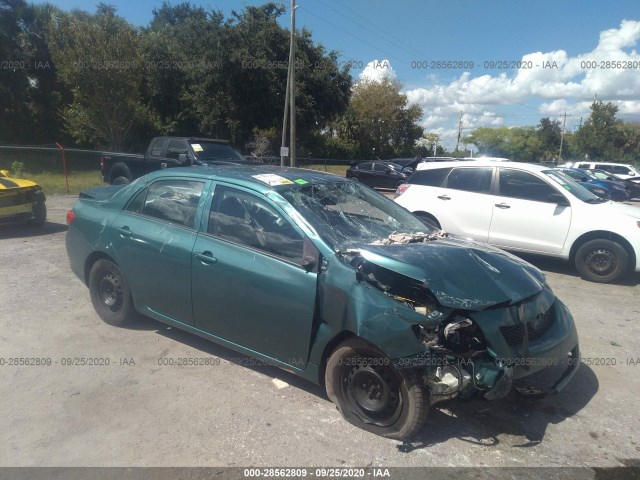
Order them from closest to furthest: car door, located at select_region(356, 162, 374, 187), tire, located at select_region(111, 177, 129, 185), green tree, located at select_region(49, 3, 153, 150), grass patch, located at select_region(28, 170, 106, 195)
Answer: tire, located at select_region(111, 177, 129, 185) < grass patch, located at select_region(28, 170, 106, 195) < green tree, located at select_region(49, 3, 153, 150) < car door, located at select_region(356, 162, 374, 187)

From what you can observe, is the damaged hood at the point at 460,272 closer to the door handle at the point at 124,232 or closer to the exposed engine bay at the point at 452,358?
the exposed engine bay at the point at 452,358

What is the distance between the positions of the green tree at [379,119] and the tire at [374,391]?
44.3m

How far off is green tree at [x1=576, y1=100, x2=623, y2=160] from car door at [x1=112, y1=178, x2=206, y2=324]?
55.5 m

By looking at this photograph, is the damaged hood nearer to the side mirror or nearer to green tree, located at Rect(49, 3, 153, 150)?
the side mirror

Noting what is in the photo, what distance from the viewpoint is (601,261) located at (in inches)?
286

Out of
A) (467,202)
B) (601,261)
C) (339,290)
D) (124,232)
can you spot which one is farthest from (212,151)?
(339,290)

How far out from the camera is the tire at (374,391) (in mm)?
3166

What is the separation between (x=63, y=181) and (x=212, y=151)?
29.5 feet

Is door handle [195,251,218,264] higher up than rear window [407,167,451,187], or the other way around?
rear window [407,167,451,187]

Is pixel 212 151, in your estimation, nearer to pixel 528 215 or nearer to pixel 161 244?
pixel 528 215

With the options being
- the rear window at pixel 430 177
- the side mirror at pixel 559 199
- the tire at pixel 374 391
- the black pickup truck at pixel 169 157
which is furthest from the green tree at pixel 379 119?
the tire at pixel 374 391

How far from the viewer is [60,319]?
5285mm

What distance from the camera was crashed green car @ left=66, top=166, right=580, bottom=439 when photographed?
3.16 metres

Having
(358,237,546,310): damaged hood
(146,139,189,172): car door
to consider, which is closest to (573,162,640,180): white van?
(146,139,189,172): car door
